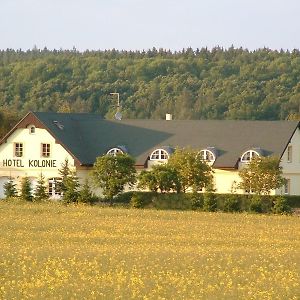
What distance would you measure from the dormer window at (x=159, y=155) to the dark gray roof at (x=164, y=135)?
0.35m

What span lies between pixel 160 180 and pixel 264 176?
5845 mm

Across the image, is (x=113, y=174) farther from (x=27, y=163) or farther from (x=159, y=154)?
(x=27, y=163)

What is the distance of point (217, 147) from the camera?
216 feet

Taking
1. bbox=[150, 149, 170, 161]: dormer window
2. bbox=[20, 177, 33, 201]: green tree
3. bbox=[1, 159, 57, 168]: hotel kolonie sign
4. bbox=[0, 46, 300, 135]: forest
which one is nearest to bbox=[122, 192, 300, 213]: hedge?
bbox=[20, 177, 33, 201]: green tree

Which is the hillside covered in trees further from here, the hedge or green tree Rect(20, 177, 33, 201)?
the hedge

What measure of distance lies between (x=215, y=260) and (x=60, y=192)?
37.6 metres

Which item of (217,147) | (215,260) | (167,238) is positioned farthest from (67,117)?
(215,260)

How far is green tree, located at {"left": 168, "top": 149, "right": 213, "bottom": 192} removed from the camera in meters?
59.7

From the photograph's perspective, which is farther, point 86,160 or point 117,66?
point 117,66

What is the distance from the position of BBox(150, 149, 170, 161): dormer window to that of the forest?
56401mm

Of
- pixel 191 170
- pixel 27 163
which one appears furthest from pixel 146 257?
pixel 27 163

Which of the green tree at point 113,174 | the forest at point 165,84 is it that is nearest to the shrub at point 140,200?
the green tree at point 113,174

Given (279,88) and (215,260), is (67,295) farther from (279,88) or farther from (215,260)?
(279,88)

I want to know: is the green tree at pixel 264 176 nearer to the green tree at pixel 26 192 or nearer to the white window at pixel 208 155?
the white window at pixel 208 155
